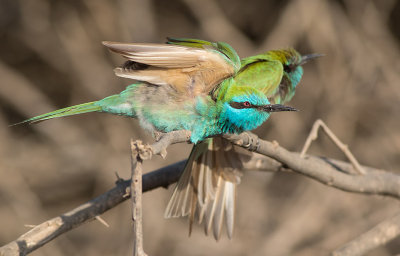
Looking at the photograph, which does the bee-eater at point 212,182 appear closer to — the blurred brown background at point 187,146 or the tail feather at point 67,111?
the tail feather at point 67,111

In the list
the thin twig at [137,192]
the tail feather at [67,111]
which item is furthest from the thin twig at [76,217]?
the thin twig at [137,192]

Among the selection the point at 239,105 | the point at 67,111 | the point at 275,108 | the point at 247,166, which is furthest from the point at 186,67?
the point at 247,166

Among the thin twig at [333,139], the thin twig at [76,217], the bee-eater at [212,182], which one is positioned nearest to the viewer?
the thin twig at [76,217]

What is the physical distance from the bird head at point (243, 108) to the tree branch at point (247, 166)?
A: 56 mm

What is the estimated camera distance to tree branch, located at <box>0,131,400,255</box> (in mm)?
1897

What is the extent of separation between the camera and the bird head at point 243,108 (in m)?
2.23

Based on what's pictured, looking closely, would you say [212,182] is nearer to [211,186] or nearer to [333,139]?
[211,186]

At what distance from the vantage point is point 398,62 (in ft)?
16.1

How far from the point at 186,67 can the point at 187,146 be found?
265 centimetres

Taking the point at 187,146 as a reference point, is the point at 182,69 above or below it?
above

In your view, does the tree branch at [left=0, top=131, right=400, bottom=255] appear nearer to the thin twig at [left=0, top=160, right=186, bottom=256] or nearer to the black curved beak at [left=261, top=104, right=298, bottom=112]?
the thin twig at [left=0, top=160, right=186, bottom=256]

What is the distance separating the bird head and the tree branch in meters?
0.06

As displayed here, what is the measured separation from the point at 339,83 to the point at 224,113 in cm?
289

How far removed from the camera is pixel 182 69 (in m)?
2.33
